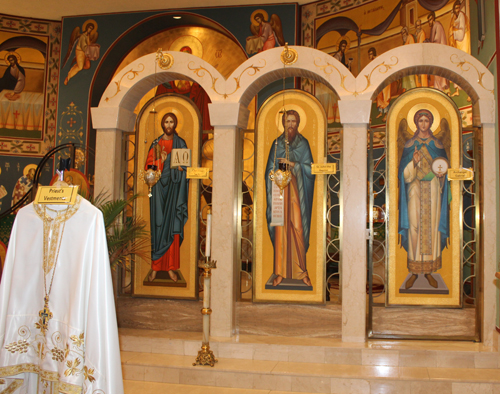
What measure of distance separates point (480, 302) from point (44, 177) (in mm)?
7800

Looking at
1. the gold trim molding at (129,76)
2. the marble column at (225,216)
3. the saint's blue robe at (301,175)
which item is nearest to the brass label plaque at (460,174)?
the saint's blue robe at (301,175)

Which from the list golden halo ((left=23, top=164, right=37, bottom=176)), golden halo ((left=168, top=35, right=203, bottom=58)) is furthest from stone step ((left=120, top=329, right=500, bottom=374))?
golden halo ((left=168, top=35, right=203, bottom=58))

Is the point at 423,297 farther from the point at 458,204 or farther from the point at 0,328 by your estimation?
the point at 0,328

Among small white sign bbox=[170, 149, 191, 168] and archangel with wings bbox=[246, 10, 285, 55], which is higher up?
archangel with wings bbox=[246, 10, 285, 55]

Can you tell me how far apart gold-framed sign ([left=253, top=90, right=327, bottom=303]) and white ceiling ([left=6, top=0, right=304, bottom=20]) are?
4.08m

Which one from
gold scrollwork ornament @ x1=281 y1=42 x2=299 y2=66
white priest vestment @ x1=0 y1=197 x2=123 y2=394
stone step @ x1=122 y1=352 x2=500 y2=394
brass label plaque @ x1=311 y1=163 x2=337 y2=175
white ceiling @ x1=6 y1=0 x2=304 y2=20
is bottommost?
stone step @ x1=122 y1=352 x2=500 y2=394

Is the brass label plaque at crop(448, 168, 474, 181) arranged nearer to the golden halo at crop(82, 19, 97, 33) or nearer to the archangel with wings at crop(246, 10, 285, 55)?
the archangel with wings at crop(246, 10, 285, 55)

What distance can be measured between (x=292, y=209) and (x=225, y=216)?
755mm

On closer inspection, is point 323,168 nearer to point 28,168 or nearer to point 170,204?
point 170,204

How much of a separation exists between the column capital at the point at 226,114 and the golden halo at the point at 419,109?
6.09 feet

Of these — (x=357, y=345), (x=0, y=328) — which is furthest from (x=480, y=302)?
(x=0, y=328)

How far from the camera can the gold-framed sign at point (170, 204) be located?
580cm

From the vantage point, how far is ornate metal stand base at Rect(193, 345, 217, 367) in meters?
4.81

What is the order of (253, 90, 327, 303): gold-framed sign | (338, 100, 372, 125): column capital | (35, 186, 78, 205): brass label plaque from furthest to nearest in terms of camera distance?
(253, 90, 327, 303): gold-framed sign → (338, 100, 372, 125): column capital → (35, 186, 78, 205): brass label plaque
